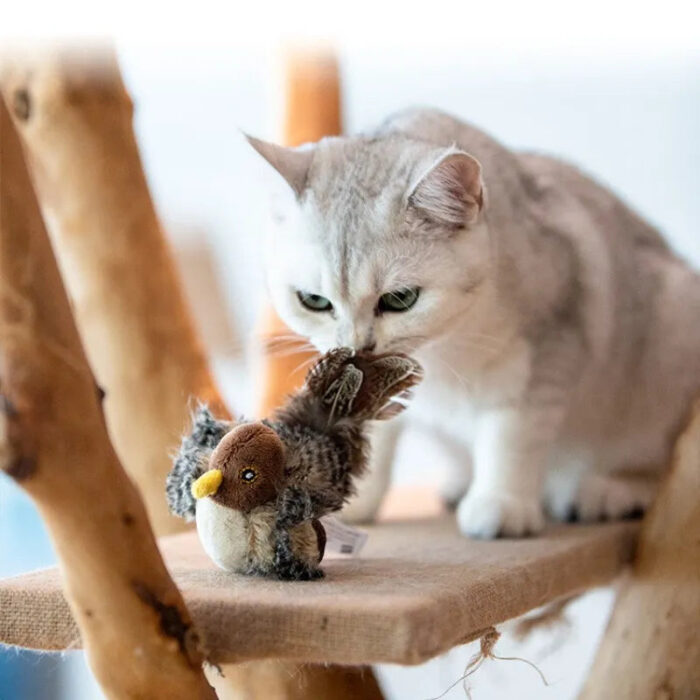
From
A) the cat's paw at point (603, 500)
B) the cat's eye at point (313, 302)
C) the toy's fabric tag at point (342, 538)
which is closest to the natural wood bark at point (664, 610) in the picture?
the cat's paw at point (603, 500)

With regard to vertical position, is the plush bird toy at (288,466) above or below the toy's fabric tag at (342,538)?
above

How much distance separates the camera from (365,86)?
2.38 metres

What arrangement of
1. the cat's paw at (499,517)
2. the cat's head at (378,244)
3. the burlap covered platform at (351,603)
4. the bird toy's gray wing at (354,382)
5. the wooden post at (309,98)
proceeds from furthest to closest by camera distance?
the wooden post at (309,98)
the cat's paw at (499,517)
the cat's head at (378,244)
the bird toy's gray wing at (354,382)
the burlap covered platform at (351,603)

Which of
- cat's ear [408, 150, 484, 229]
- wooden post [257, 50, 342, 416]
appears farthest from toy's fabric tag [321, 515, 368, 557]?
wooden post [257, 50, 342, 416]

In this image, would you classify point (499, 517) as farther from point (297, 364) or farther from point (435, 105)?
point (435, 105)

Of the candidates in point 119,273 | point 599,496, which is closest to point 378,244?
point 119,273

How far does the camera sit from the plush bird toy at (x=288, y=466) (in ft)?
2.96

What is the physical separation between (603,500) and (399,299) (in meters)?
0.52

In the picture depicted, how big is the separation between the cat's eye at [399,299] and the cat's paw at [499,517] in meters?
0.31

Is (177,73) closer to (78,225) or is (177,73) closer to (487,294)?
Answer: (78,225)

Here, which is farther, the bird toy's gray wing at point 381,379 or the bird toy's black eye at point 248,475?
the bird toy's gray wing at point 381,379

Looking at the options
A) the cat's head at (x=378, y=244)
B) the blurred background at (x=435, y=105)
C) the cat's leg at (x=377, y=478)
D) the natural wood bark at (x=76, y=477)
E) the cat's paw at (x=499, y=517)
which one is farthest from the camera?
the blurred background at (x=435, y=105)

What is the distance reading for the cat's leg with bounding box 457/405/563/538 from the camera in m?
1.28

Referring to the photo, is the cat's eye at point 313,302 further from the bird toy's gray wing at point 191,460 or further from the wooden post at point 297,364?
the bird toy's gray wing at point 191,460
